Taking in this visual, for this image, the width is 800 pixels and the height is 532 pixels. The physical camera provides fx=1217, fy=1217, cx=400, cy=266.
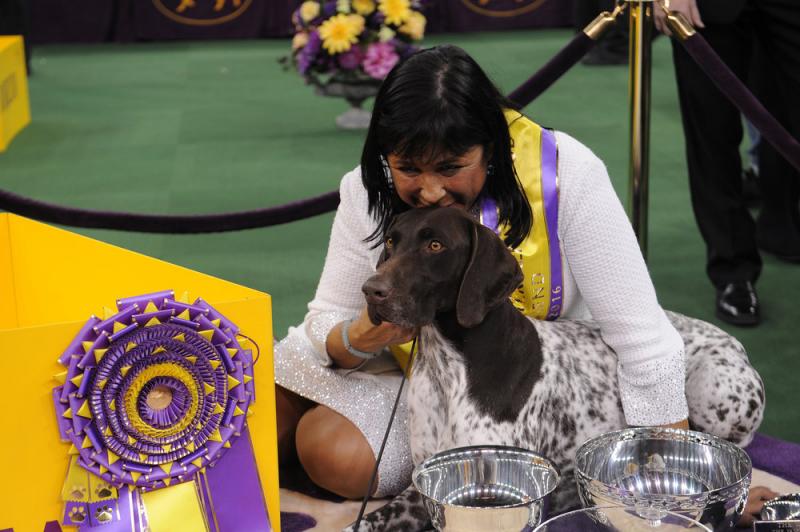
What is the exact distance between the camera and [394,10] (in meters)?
6.67

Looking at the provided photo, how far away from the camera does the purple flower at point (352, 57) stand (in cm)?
674

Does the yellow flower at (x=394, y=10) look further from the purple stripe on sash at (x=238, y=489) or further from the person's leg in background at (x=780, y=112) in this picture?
the purple stripe on sash at (x=238, y=489)

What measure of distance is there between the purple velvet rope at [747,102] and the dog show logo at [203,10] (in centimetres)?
825

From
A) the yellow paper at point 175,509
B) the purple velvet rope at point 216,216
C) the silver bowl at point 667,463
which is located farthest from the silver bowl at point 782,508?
the purple velvet rope at point 216,216

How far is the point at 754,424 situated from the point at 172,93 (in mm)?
6612

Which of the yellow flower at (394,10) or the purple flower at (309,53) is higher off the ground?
the yellow flower at (394,10)

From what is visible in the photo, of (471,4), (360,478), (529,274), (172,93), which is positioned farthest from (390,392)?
(471,4)

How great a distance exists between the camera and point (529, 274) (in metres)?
2.71

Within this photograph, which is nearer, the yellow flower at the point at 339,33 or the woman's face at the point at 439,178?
the woman's face at the point at 439,178

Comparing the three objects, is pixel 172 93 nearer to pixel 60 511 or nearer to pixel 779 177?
pixel 779 177

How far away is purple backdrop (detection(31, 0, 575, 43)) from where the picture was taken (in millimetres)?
11039

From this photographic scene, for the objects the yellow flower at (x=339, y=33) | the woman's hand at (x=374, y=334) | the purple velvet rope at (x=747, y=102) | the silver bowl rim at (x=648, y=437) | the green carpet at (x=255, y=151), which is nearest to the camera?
Result: the silver bowl rim at (x=648, y=437)

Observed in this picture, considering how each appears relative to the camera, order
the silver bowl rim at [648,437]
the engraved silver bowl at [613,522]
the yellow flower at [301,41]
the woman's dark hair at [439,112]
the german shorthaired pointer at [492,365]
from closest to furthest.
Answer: the engraved silver bowl at [613,522], the silver bowl rim at [648,437], the german shorthaired pointer at [492,365], the woman's dark hair at [439,112], the yellow flower at [301,41]

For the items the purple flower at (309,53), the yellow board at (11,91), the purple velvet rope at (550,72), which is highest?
the purple velvet rope at (550,72)
